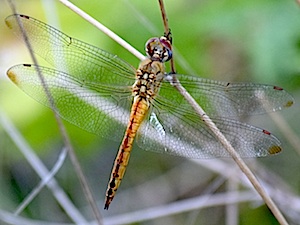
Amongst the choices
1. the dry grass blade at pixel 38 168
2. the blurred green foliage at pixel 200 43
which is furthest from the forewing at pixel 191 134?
the dry grass blade at pixel 38 168

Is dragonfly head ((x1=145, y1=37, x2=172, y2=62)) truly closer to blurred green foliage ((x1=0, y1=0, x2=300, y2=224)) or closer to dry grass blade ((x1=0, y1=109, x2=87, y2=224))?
blurred green foliage ((x1=0, y1=0, x2=300, y2=224))

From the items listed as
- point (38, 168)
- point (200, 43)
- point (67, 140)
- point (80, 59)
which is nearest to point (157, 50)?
point (80, 59)

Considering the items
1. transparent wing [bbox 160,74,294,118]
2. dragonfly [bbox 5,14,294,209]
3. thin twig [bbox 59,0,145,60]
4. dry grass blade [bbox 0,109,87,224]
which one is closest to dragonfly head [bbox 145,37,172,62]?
dragonfly [bbox 5,14,294,209]

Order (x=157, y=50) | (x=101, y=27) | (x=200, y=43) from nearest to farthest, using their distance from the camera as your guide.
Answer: (x=101, y=27)
(x=157, y=50)
(x=200, y=43)

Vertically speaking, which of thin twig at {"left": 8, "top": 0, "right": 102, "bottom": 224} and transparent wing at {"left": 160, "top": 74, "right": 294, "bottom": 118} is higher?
transparent wing at {"left": 160, "top": 74, "right": 294, "bottom": 118}

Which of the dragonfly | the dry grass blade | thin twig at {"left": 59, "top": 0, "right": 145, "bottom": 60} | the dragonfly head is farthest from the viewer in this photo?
the dry grass blade

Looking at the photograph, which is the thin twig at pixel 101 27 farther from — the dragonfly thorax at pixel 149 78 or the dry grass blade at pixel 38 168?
the dry grass blade at pixel 38 168

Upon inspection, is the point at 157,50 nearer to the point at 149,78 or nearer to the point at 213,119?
the point at 149,78
